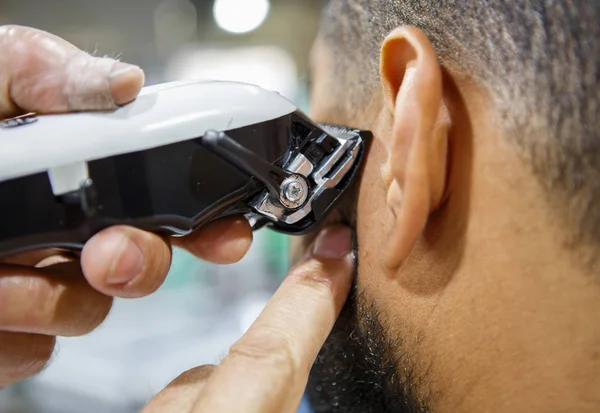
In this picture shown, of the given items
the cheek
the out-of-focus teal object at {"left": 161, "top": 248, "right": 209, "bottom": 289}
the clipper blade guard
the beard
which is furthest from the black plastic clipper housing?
the out-of-focus teal object at {"left": 161, "top": 248, "right": 209, "bottom": 289}

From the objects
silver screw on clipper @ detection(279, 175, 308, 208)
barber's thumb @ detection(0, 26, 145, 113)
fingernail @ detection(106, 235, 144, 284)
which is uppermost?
barber's thumb @ detection(0, 26, 145, 113)

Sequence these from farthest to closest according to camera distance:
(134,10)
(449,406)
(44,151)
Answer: (134,10) < (449,406) < (44,151)

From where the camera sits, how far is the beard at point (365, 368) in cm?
71

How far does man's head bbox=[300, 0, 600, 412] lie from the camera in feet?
1.66

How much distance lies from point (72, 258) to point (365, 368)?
44cm

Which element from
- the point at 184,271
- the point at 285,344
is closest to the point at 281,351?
the point at 285,344

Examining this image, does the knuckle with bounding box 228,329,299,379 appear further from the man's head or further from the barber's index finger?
the man's head

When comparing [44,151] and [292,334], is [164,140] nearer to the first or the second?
[44,151]

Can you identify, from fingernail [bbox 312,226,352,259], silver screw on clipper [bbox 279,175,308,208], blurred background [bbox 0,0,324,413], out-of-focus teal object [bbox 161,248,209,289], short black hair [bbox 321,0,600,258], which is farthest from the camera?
out-of-focus teal object [bbox 161,248,209,289]

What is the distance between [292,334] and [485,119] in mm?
303

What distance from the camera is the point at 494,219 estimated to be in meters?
0.55

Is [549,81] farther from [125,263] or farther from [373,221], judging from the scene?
[125,263]

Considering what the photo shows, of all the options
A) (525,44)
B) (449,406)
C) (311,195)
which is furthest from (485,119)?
(449,406)

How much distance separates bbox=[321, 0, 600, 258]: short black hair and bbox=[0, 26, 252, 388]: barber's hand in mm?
336
